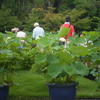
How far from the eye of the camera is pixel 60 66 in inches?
160

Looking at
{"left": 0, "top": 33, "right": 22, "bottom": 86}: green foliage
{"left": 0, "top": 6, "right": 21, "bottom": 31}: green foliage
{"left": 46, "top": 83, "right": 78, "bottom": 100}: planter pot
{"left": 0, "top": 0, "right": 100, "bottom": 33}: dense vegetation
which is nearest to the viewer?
{"left": 46, "top": 83, "right": 78, "bottom": 100}: planter pot

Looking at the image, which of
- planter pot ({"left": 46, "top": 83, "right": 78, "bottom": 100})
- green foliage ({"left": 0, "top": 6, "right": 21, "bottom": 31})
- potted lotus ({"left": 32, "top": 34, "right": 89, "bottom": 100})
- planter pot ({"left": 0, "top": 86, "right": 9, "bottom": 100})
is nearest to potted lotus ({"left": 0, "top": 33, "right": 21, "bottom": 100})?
planter pot ({"left": 0, "top": 86, "right": 9, "bottom": 100})

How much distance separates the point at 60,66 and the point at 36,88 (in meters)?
1.51

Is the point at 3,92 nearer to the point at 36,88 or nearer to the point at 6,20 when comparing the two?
the point at 36,88

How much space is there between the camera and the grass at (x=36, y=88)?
499 centimetres

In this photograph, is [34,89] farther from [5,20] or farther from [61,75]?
[5,20]

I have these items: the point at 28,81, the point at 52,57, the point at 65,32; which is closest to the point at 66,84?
the point at 52,57

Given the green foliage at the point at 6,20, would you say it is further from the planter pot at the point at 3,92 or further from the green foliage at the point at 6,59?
the planter pot at the point at 3,92

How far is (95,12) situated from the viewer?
2164cm

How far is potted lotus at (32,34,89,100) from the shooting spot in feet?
13.2

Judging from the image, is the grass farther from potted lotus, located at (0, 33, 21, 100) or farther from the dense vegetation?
the dense vegetation

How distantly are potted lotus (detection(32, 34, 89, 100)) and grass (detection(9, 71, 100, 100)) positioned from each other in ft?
2.30

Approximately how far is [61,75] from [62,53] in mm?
306

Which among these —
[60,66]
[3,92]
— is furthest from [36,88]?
[60,66]
